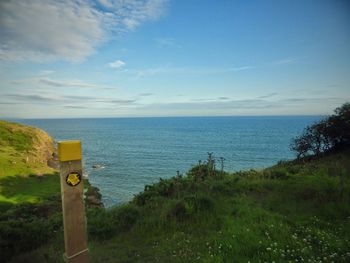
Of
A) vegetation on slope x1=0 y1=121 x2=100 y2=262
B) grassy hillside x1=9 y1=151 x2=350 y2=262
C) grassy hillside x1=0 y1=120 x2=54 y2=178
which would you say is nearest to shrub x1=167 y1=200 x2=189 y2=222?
grassy hillside x1=9 y1=151 x2=350 y2=262

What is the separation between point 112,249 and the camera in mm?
6664

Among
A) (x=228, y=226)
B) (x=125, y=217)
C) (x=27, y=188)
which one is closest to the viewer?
(x=228, y=226)

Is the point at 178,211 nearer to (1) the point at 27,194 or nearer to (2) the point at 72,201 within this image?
(2) the point at 72,201

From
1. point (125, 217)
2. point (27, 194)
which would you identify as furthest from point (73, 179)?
point (27, 194)

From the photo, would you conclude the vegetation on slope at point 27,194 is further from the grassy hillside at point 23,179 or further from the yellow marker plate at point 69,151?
the yellow marker plate at point 69,151

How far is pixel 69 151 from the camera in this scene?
3.83 m

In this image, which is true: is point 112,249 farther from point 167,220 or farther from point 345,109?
point 345,109

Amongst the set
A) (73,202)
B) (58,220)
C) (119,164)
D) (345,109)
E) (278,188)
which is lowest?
(119,164)

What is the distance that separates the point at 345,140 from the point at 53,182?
108ft

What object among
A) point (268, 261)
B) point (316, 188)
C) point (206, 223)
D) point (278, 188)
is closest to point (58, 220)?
point (206, 223)

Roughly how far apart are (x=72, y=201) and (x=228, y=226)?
14.3 feet

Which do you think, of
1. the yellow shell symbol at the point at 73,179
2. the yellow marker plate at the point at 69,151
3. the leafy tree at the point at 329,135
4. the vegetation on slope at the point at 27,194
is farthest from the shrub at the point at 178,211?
the leafy tree at the point at 329,135

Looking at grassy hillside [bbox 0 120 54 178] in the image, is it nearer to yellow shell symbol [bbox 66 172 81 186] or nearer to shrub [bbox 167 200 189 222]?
shrub [bbox 167 200 189 222]

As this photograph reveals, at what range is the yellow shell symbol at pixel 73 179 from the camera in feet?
12.6
